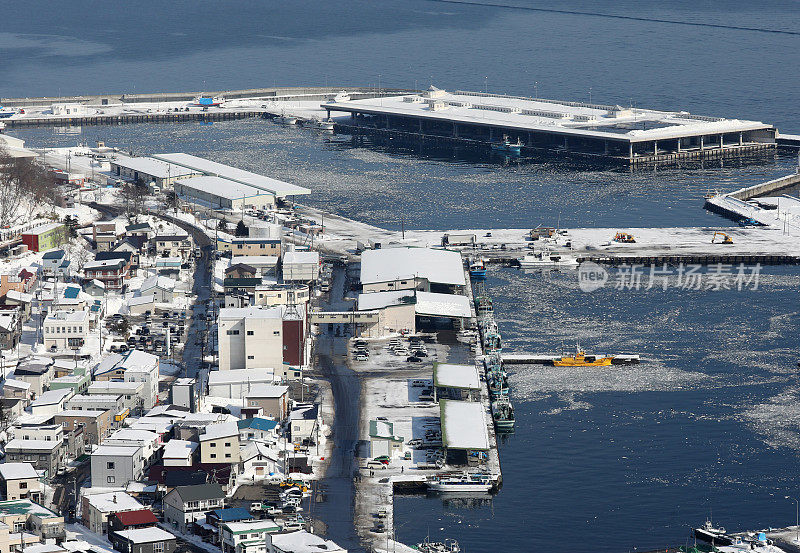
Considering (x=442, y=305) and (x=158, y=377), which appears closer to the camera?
(x=158, y=377)

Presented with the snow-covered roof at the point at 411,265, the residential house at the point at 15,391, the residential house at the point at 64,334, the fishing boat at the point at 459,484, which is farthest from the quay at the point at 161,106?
the fishing boat at the point at 459,484

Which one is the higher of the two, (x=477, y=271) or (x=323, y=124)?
(x=323, y=124)

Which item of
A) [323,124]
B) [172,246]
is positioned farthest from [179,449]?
[323,124]

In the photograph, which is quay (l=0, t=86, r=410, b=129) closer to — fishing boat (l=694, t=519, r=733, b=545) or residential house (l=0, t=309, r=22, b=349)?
residential house (l=0, t=309, r=22, b=349)

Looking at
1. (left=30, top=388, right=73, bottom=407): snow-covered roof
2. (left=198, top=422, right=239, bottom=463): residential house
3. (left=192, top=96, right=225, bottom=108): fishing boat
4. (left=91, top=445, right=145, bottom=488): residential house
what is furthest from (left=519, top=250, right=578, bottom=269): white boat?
(left=192, top=96, right=225, bottom=108): fishing boat

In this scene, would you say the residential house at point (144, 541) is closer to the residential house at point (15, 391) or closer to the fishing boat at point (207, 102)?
the residential house at point (15, 391)

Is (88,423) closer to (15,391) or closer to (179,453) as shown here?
(15,391)

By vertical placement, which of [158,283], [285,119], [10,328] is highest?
[285,119]
